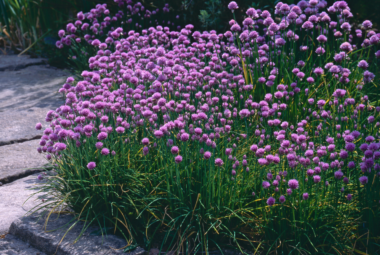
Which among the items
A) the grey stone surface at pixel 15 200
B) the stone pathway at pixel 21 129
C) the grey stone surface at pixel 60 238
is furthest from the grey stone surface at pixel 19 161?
the grey stone surface at pixel 60 238

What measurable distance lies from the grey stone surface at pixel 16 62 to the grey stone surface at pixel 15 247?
212 inches

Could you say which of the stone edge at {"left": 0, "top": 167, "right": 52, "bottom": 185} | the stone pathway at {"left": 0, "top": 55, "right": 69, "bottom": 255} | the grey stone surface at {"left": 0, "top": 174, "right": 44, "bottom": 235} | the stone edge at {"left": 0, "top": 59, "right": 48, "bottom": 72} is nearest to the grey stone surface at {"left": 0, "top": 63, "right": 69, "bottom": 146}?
the stone pathway at {"left": 0, "top": 55, "right": 69, "bottom": 255}

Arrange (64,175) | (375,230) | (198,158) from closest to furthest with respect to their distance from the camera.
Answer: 1. (375,230)
2. (198,158)
3. (64,175)

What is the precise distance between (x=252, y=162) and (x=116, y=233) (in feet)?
3.32

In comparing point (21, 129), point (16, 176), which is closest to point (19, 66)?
point (21, 129)

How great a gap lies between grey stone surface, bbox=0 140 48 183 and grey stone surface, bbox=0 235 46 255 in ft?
2.44

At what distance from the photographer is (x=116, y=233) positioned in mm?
2432

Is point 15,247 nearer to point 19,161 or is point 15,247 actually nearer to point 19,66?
point 19,161

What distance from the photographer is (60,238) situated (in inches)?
90.6

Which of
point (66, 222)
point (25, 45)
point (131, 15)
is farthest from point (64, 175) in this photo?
point (25, 45)

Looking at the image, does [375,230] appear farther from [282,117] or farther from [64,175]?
[64,175]

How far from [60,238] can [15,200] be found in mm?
→ 766

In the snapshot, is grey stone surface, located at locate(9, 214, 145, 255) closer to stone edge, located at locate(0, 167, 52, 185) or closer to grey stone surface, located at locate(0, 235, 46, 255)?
grey stone surface, located at locate(0, 235, 46, 255)

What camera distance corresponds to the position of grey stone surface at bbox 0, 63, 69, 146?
4.25m
